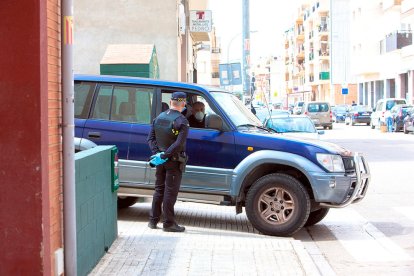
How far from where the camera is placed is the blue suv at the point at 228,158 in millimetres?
9156

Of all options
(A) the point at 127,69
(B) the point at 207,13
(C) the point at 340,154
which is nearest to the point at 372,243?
(C) the point at 340,154

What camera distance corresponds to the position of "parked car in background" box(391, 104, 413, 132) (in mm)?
40031

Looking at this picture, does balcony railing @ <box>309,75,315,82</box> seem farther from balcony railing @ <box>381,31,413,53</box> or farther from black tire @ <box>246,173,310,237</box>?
black tire @ <box>246,173,310,237</box>

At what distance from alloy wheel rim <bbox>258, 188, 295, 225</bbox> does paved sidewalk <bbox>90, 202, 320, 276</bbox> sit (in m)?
0.29

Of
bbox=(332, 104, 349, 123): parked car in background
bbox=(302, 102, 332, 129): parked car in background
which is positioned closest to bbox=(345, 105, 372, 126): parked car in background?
bbox=(302, 102, 332, 129): parked car in background

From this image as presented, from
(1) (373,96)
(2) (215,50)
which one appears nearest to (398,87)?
(1) (373,96)

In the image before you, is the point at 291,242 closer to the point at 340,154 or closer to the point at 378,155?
the point at 340,154

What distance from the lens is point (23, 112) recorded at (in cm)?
473

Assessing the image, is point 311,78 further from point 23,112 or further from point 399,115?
point 23,112

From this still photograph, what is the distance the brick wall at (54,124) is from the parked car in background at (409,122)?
113ft

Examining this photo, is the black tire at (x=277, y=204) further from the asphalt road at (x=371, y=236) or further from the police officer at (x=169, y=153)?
the police officer at (x=169, y=153)

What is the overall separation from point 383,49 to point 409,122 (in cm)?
2454

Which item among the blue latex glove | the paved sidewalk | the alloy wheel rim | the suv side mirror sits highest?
the suv side mirror

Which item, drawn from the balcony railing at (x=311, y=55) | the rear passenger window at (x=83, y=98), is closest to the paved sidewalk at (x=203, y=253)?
the rear passenger window at (x=83, y=98)
